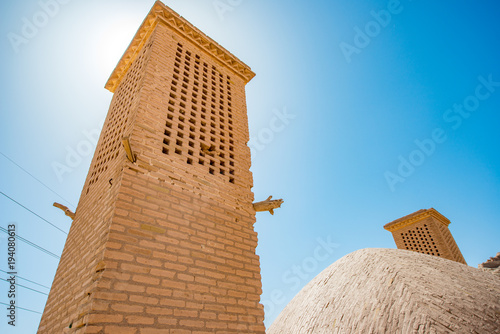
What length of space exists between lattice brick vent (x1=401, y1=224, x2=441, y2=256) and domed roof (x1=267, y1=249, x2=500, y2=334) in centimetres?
809

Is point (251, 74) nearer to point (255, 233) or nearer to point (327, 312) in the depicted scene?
point (255, 233)

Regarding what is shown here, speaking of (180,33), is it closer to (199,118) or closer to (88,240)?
(199,118)

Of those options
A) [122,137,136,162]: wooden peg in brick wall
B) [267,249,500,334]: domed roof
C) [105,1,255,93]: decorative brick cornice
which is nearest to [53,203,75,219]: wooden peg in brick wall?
[122,137,136,162]: wooden peg in brick wall

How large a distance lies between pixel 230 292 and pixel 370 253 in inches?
248

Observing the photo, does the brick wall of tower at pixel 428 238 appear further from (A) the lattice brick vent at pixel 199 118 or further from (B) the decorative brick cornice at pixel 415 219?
(A) the lattice brick vent at pixel 199 118

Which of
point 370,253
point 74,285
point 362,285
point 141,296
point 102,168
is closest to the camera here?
point 141,296

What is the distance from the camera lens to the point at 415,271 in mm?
6203

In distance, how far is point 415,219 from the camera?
15070 mm

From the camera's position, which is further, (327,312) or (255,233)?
(327,312)

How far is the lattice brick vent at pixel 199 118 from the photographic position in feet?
12.8

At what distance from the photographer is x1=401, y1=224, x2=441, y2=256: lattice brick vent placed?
13.9 meters

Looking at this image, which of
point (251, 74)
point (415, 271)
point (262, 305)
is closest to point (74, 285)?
point (262, 305)

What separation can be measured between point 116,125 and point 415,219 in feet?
53.1

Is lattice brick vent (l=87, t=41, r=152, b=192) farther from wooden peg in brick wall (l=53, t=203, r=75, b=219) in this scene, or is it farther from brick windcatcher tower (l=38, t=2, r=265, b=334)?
wooden peg in brick wall (l=53, t=203, r=75, b=219)
